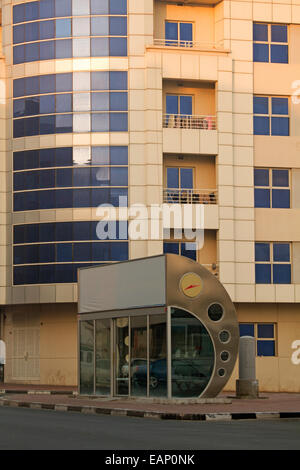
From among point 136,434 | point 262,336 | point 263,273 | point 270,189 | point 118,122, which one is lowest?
point 136,434

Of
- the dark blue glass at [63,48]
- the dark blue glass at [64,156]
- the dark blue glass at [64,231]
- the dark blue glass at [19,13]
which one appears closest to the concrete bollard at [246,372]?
the dark blue glass at [64,231]

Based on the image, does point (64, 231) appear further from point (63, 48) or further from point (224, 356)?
point (224, 356)

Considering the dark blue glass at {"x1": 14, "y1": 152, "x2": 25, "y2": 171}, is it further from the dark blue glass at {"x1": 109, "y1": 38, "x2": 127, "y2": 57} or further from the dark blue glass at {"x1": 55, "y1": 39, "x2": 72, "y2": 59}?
the dark blue glass at {"x1": 109, "y1": 38, "x2": 127, "y2": 57}

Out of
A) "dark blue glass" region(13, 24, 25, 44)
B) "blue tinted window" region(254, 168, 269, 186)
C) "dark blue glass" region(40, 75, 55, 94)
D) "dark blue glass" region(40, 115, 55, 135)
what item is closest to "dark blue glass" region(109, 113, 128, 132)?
"dark blue glass" region(40, 115, 55, 135)

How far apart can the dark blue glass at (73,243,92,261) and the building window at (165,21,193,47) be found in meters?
10.1

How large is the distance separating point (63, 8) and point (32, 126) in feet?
17.5

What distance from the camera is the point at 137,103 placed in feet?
140

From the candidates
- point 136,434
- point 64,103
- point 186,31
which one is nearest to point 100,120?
point 64,103

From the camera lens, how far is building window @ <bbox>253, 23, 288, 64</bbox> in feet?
145

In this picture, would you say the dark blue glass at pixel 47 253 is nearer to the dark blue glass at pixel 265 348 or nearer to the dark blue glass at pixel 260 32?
the dark blue glass at pixel 265 348

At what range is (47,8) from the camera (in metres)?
43.5

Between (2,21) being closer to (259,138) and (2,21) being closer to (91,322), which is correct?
(259,138)
